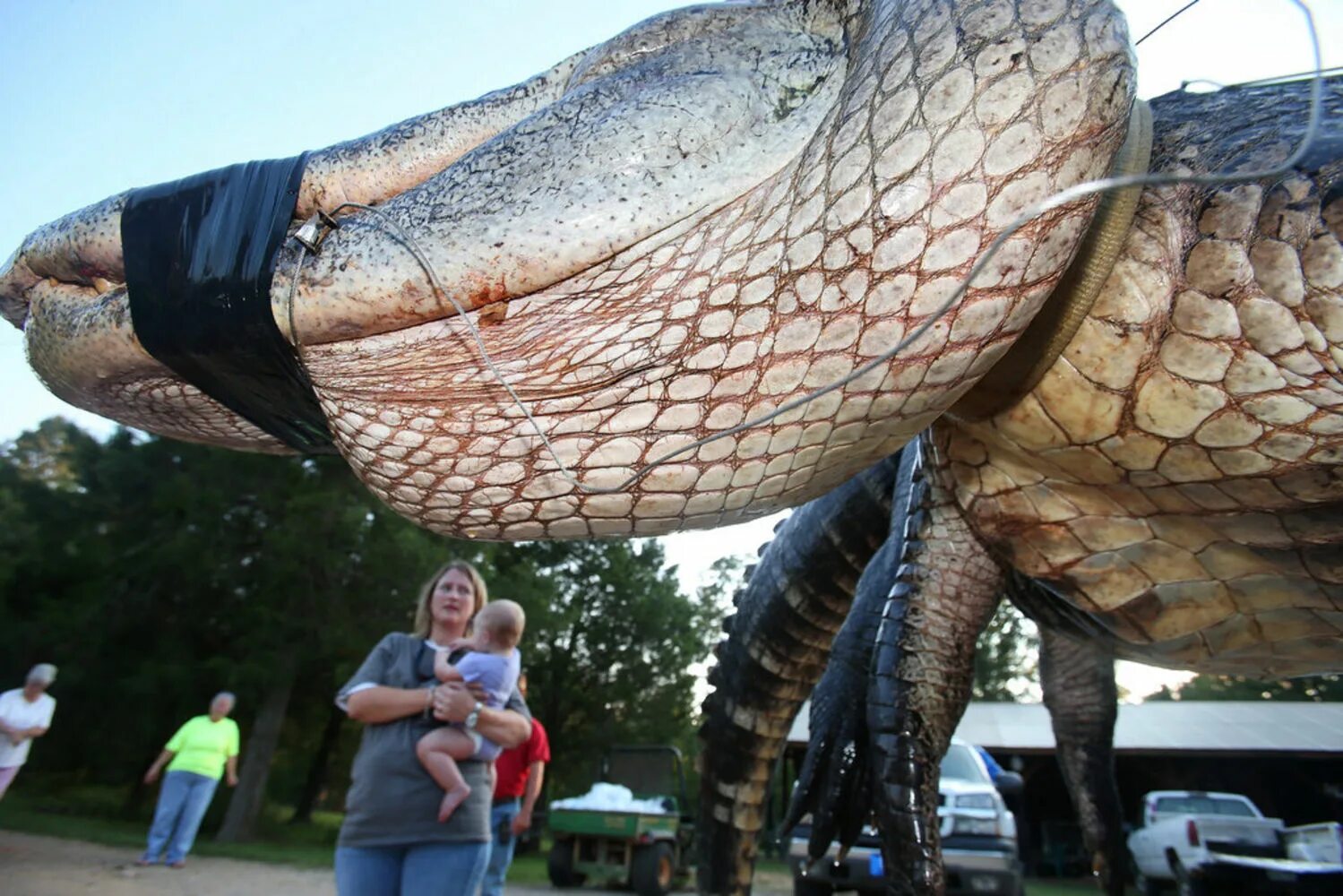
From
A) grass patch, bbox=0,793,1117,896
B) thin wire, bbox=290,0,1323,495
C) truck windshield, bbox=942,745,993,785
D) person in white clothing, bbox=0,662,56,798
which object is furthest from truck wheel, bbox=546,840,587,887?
thin wire, bbox=290,0,1323,495

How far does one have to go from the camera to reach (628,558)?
31.9m

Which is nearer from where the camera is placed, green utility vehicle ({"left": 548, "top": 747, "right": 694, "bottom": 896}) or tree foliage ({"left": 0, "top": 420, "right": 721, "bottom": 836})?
green utility vehicle ({"left": 548, "top": 747, "right": 694, "bottom": 896})

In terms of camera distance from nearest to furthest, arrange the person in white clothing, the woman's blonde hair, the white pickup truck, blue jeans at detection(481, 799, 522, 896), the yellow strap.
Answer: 1. the yellow strap
2. the woman's blonde hair
3. blue jeans at detection(481, 799, 522, 896)
4. the white pickup truck
5. the person in white clothing

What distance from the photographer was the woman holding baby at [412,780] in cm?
248

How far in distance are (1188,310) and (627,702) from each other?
31162 millimetres

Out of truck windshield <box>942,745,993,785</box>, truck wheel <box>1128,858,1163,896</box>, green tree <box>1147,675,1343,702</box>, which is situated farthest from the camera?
green tree <box>1147,675,1343,702</box>

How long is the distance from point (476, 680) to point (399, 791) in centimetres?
44

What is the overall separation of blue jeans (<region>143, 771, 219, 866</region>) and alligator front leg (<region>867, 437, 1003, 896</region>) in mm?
7219

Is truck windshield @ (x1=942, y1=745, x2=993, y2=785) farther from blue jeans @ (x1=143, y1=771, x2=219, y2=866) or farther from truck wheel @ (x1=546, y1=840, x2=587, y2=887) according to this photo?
blue jeans @ (x1=143, y1=771, x2=219, y2=866)

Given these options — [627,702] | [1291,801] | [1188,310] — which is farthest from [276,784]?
[1188,310]

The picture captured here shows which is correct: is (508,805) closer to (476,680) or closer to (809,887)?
(476,680)

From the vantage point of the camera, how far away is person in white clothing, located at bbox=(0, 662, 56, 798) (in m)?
6.46

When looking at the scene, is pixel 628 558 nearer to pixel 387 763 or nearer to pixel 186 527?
pixel 186 527

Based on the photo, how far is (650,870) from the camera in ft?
36.4
